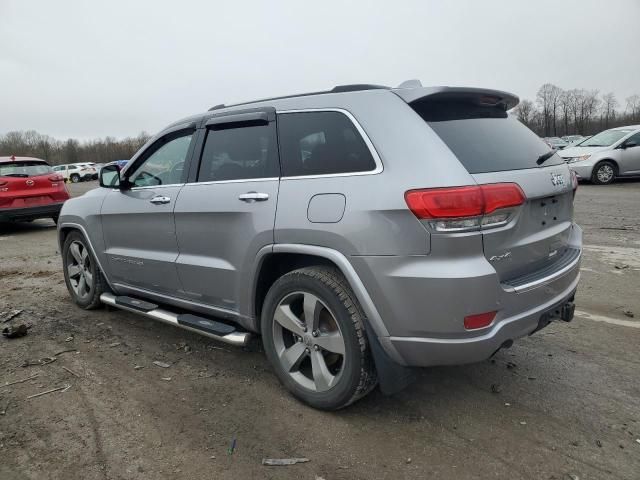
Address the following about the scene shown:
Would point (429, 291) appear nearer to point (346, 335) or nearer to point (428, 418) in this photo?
point (346, 335)

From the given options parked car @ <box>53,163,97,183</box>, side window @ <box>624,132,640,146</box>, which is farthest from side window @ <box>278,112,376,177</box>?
parked car @ <box>53,163,97,183</box>

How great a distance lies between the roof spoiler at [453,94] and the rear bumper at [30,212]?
33.6ft

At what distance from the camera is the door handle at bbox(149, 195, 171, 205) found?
3735 millimetres

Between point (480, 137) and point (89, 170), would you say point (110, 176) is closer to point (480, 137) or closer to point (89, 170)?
point (480, 137)

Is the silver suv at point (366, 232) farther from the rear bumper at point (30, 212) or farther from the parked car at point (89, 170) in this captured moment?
the parked car at point (89, 170)

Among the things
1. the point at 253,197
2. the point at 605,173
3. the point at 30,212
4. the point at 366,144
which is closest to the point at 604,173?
the point at 605,173

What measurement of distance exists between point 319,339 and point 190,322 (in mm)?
1112

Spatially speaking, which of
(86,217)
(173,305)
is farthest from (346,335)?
(86,217)

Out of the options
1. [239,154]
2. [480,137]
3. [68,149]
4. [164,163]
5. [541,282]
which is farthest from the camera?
[68,149]

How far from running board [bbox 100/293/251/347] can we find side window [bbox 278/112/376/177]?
1.10 metres

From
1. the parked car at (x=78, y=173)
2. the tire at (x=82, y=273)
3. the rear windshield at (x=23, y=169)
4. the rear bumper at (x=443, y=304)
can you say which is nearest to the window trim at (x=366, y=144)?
the rear bumper at (x=443, y=304)

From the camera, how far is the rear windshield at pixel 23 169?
10625 millimetres

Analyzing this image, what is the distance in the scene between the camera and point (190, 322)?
351 cm

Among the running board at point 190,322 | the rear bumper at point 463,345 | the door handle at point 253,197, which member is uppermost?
the door handle at point 253,197
